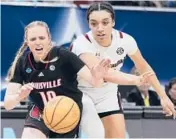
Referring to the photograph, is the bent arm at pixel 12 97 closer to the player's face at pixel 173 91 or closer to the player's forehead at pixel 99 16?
the player's forehead at pixel 99 16

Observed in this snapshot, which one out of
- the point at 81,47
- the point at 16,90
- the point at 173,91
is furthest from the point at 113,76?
the point at 173,91

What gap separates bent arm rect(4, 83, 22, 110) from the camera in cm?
490

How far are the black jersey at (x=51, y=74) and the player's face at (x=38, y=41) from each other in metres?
0.08

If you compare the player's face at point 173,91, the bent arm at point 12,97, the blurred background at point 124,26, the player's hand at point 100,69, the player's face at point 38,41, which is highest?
the blurred background at point 124,26

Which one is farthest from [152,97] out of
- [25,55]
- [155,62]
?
[25,55]

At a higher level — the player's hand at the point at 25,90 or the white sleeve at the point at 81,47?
the white sleeve at the point at 81,47

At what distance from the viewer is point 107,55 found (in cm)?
542

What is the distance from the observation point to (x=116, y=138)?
5.45 m

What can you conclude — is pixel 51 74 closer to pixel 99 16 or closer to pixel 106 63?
pixel 106 63

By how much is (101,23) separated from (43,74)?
2.49 feet

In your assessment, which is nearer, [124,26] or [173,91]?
[173,91]

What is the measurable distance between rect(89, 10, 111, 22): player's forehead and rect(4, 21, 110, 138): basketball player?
46 centimetres

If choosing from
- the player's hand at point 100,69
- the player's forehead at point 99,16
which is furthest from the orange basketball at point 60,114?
the player's forehead at point 99,16

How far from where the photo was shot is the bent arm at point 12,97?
4896 mm
